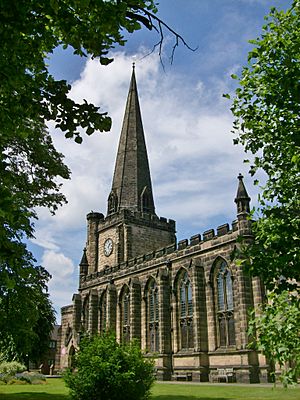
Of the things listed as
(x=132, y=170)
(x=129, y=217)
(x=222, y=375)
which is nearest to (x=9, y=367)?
(x=222, y=375)

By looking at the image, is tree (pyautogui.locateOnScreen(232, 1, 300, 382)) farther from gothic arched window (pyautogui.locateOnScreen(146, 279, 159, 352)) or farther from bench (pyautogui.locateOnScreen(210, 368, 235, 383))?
gothic arched window (pyautogui.locateOnScreen(146, 279, 159, 352))

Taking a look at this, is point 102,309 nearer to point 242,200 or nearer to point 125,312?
point 125,312

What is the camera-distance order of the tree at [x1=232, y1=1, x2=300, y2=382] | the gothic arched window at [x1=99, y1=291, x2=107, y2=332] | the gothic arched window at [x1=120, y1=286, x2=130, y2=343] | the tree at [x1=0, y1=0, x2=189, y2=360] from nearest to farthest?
the tree at [x1=0, y1=0, x2=189, y2=360]
the tree at [x1=232, y1=1, x2=300, y2=382]
the gothic arched window at [x1=120, y1=286, x2=130, y2=343]
the gothic arched window at [x1=99, y1=291, x2=107, y2=332]

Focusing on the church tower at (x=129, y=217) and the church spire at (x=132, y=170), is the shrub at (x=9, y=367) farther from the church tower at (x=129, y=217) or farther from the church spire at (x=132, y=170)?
the church spire at (x=132, y=170)

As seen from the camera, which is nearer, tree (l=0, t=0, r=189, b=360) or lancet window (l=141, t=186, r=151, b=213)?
tree (l=0, t=0, r=189, b=360)

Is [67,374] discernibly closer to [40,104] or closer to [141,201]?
[40,104]

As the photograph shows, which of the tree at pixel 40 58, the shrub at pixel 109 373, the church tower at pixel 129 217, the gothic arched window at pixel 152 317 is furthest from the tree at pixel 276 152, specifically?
the church tower at pixel 129 217

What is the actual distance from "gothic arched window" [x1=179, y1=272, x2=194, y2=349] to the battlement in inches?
88.1

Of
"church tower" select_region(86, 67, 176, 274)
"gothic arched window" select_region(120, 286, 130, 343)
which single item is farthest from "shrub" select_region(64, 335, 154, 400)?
"church tower" select_region(86, 67, 176, 274)

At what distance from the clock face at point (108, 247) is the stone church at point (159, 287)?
0.37ft

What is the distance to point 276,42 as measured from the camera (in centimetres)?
895

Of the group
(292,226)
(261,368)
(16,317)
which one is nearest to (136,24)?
(292,226)

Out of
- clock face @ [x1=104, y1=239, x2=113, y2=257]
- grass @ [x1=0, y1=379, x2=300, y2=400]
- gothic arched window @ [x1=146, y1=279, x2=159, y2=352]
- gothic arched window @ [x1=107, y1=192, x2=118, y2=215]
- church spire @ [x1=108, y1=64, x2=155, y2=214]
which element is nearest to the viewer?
grass @ [x1=0, y1=379, x2=300, y2=400]

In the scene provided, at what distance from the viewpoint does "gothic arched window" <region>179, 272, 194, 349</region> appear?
32.9m
